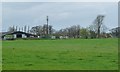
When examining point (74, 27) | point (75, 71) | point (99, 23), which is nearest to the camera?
point (75, 71)

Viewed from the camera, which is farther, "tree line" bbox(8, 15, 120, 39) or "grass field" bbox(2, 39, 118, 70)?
"tree line" bbox(8, 15, 120, 39)

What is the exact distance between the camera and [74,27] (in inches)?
3548

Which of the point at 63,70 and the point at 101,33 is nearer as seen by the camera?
the point at 63,70

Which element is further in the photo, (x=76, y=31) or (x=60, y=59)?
(x=76, y=31)

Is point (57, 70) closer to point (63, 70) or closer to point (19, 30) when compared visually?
point (63, 70)

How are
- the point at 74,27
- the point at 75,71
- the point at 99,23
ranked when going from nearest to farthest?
the point at 75,71 < the point at 99,23 < the point at 74,27

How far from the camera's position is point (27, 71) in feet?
37.0

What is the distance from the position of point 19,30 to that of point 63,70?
75411 millimetres

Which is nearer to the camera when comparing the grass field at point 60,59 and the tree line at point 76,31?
the grass field at point 60,59

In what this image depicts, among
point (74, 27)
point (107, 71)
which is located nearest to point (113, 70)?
point (107, 71)

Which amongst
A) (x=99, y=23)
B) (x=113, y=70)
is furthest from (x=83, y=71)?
(x=99, y=23)

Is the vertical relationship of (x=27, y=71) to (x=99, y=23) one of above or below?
below

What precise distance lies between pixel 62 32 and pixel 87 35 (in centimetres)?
1040

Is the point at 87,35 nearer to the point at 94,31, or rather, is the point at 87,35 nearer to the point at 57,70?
the point at 94,31
